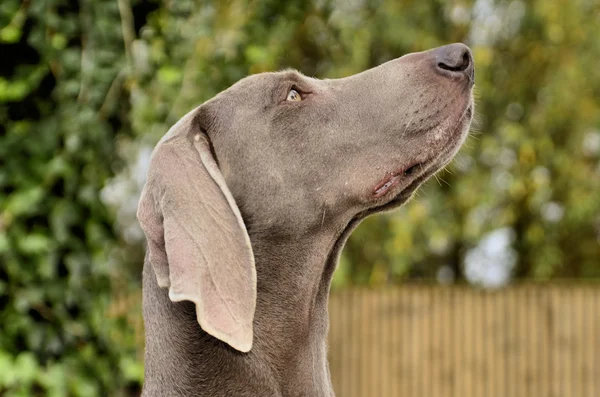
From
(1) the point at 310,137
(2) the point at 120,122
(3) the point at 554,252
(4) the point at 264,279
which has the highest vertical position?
(1) the point at 310,137

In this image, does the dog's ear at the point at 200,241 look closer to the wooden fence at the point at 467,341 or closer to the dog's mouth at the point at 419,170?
the dog's mouth at the point at 419,170

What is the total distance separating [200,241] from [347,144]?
70cm

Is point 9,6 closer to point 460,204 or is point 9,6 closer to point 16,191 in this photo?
point 16,191

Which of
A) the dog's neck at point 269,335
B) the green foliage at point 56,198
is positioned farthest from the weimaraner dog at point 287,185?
the green foliage at point 56,198

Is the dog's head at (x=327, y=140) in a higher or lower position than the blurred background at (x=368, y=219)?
higher

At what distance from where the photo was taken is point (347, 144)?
2.90 m

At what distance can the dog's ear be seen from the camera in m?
2.36

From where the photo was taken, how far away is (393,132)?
2854 millimetres

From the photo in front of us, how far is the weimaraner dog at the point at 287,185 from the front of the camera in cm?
261

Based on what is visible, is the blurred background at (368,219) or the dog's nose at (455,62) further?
the blurred background at (368,219)

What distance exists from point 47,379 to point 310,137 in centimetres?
192

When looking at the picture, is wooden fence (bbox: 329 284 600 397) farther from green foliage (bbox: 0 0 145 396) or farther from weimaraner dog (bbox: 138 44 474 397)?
weimaraner dog (bbox: 138 44 474 397)

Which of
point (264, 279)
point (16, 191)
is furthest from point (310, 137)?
point (16, 191)

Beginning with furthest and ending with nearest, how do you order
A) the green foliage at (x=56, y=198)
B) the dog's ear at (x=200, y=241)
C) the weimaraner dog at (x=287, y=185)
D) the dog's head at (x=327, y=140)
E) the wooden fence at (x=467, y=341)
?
the wooden fence at (x=467, y=341) < the green foliage at (x=56, y=198) < the dog's head at (x=327, y=140) < the weimaraner dog at (x=287, y=185) < the dog's ear at (x=200, y=241)
